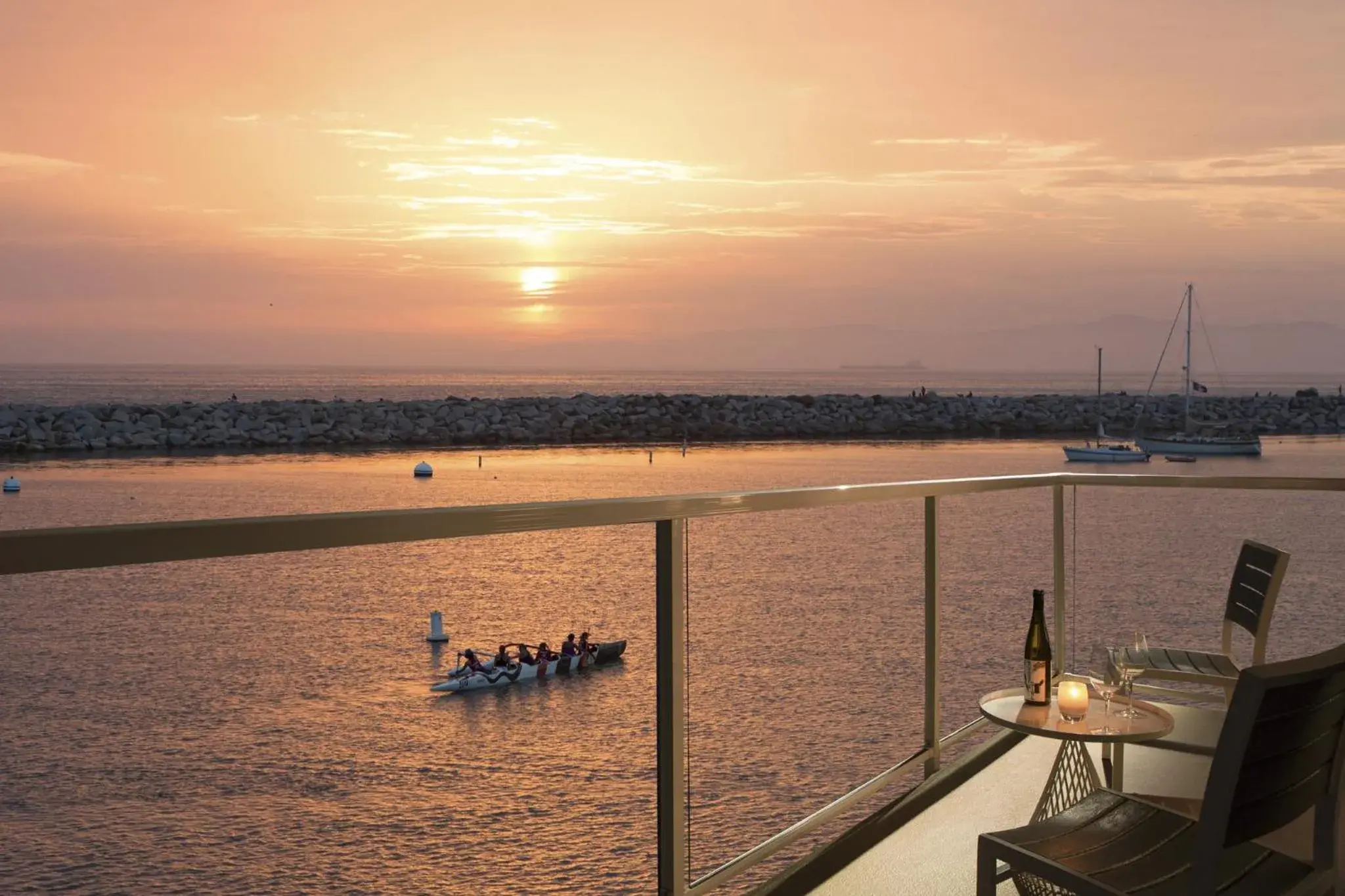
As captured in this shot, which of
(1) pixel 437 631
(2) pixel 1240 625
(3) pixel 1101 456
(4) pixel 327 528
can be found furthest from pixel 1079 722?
(3) pixel 1101 456

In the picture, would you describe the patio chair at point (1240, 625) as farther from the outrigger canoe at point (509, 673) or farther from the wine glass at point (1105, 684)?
the outrigger canoe at point (509, 673)

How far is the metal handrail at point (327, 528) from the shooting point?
1080 millimetres

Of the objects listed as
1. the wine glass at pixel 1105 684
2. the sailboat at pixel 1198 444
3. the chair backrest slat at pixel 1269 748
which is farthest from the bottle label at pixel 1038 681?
the sailboat at pixel 1198 444

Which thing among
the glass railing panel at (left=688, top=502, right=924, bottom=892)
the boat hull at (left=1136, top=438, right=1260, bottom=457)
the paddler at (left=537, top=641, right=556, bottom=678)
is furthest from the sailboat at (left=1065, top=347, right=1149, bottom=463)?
the paddler at (left=537, top=641, right=556, bottom=678)

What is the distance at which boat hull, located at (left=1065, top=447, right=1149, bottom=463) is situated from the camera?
42156 millimetres

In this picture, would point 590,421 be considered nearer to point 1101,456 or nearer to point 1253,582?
point 1101,456

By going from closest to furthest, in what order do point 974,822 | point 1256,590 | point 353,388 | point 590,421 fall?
point 974,822
point 1256,590
point 590,421
point 353,388

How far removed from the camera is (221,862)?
10.5 meters

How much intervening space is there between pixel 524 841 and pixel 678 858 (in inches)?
337

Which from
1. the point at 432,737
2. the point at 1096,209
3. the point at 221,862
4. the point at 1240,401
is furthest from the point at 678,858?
the point at 1240,401

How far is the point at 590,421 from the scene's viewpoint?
49.0 meters

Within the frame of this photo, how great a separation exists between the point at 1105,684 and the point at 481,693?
13015mm

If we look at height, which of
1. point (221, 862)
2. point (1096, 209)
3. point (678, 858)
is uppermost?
point (1096, 209)

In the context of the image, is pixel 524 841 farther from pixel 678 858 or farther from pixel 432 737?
pixel 678 858
